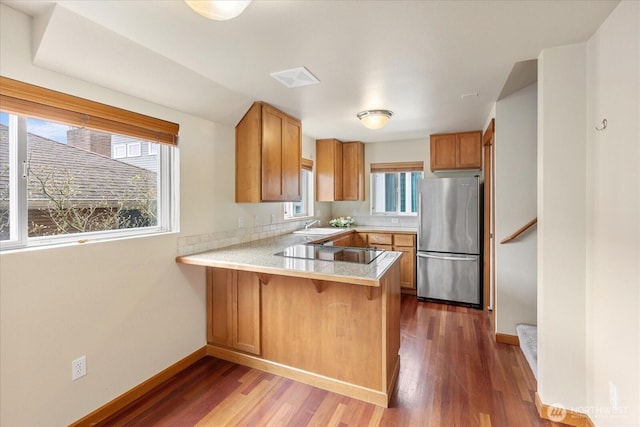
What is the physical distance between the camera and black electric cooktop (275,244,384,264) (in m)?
2.24

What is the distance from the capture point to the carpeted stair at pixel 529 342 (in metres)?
2.34

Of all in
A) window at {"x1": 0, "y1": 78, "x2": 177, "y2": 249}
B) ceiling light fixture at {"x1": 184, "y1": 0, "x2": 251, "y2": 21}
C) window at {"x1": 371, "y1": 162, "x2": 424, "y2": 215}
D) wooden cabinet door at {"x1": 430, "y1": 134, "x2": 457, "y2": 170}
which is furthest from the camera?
window at {"x1": 371, "y1": 162, "x2": 424, "y2": 215}

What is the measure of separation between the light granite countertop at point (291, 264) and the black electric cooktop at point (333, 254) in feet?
0.24

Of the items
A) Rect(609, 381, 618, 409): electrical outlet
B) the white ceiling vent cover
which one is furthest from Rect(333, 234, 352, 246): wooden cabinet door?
Rect(609, 381, 618, 409): electrical outlet

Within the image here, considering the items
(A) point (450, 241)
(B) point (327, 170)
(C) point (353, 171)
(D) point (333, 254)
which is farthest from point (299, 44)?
(C) point (353, 171)

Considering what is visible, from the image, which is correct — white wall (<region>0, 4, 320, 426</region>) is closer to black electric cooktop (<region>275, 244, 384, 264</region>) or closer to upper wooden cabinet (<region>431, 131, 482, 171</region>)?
black electric cooktop (<region>275, 244, 384, 264</region>)

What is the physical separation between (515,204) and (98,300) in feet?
11.0

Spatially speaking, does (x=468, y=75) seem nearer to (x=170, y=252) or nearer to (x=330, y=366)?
(x=330, y=366)

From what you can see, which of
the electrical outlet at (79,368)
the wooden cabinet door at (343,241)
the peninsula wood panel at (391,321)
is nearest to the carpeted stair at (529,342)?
the peninsula wood panel at (391,321)

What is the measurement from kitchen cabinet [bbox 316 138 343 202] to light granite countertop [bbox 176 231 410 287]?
7.04 ft

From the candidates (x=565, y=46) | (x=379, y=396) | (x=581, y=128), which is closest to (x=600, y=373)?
(x=379, y=396)

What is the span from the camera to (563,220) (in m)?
1.86

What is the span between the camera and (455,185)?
3891 millimetres

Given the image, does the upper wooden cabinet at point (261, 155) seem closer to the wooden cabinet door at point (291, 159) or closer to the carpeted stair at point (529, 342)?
the wooden cabinet door at point (291, 159)
